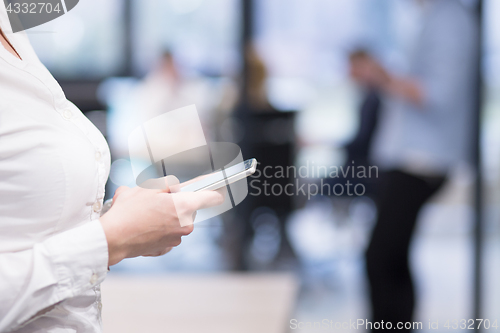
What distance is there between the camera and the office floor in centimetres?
204

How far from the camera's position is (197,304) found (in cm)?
132

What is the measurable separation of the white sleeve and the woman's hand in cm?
2

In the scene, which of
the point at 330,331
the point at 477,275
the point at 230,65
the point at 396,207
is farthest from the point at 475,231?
the point at 230,65

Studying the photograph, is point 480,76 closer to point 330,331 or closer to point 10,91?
point 330,331

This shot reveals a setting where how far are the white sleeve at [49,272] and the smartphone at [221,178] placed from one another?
13cm

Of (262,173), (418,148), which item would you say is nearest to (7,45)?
(418,148)

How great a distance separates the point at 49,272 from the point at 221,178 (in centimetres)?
24

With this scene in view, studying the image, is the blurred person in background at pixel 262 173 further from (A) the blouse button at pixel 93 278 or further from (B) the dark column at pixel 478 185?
(A) the blouse button at pixel 93 278

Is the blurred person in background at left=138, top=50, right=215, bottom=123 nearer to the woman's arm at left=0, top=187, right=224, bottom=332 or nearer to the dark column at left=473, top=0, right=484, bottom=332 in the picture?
the dark column at left=473, top=0, right=484, bottom=332

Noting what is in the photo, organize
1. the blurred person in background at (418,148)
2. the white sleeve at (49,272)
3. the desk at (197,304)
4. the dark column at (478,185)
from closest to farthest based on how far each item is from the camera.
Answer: the white sleeve at (49,272) < the desk at (197,304) < the blurred person in background at (418,148) < the dark column at (478,185)

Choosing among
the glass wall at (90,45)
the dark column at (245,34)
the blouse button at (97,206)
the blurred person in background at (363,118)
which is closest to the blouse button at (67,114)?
the blouse button at (97,206)

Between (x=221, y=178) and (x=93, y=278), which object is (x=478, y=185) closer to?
(x=221, y=178)

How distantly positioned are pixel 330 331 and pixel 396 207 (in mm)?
754

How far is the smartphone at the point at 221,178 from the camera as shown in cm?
57
